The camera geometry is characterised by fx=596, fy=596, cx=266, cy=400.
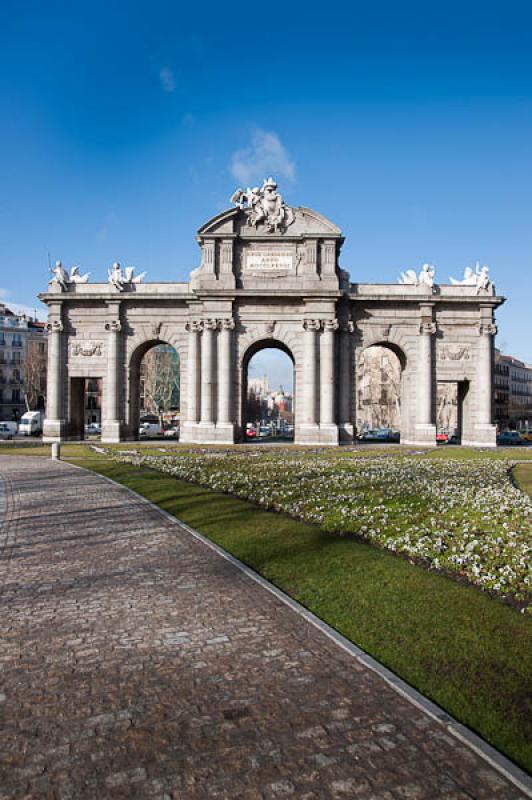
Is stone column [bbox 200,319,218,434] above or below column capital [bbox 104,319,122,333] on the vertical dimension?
below

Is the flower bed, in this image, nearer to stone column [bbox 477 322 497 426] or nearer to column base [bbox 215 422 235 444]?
column base [bbox 215 422 235 444]

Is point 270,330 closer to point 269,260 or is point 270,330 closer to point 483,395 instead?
point 269,260

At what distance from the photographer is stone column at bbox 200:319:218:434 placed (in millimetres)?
42500

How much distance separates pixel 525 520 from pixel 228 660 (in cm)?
809

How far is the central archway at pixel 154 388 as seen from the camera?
150ft

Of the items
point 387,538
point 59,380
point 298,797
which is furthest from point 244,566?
point 59,380

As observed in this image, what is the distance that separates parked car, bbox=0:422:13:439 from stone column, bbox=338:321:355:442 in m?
35.1

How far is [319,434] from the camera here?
42000mm

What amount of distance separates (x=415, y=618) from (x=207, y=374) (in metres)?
36.4

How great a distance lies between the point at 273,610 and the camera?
7.65 m

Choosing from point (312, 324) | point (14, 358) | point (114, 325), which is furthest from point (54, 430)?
point (14, 358)

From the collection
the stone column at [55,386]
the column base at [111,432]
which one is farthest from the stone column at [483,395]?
the stone column at [55,386]

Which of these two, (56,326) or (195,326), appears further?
(56,326)

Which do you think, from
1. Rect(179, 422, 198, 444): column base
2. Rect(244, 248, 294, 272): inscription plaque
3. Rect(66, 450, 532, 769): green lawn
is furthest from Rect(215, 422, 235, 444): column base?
Rect(66, 450, 532, 769): green lawn
